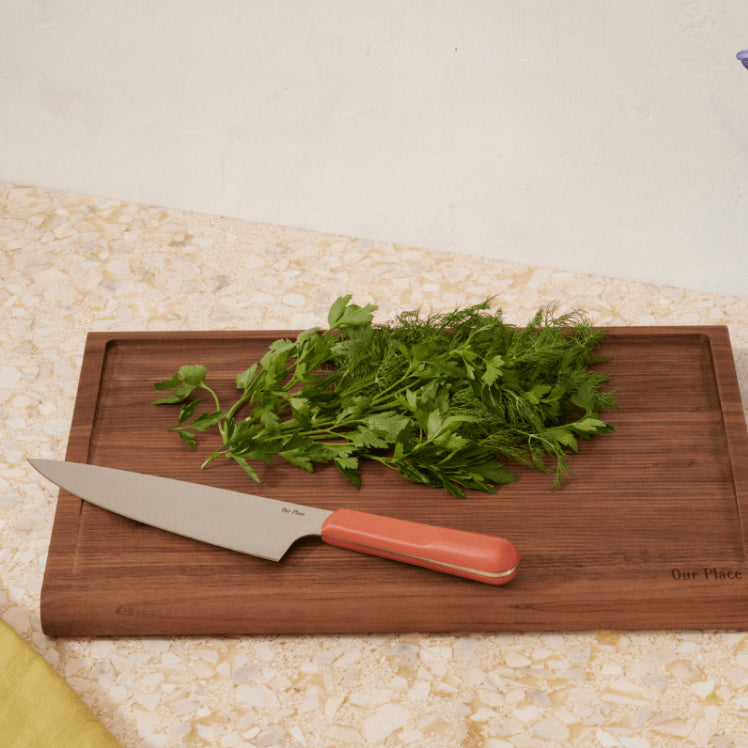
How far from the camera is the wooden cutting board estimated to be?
2.99 feet

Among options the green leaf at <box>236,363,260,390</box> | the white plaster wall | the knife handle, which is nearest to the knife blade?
the knife handle

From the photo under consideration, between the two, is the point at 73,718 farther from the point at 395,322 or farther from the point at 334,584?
the point at 395,322

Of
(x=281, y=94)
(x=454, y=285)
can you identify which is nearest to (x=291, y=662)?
(x=454, y=285)

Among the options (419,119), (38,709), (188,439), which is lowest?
(38,709)

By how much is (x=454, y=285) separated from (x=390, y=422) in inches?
16.0

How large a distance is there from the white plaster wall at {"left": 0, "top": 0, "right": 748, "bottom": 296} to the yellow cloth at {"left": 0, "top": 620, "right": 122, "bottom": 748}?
31.3 inches

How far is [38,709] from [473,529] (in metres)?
0.46

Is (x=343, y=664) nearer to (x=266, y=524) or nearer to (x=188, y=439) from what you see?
(x=266, y=524)

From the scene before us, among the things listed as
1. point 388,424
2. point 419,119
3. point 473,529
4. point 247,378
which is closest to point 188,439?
point 247,378

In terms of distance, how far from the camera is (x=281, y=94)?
4.32 feet

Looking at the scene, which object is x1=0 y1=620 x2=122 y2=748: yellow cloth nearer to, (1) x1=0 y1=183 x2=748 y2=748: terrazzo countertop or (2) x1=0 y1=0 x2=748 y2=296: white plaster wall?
(1) x1=0 y1=183 x2=748 y2=748: terrazzo countertop

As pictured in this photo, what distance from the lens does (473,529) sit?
97 centimetres

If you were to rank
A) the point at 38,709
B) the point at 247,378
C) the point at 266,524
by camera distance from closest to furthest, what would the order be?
1. the point at 38,709
2. the point at 266,524
3. the point at 247,378

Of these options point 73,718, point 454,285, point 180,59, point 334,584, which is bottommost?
point 73,718
